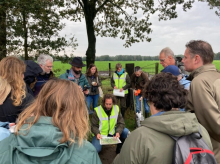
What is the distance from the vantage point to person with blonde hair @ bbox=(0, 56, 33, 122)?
77.2 inches

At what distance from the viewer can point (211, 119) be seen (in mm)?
1655

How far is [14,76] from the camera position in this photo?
2.12 meters

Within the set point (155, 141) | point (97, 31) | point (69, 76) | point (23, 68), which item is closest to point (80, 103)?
point (155, 141)

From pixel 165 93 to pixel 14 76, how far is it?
5.67ft

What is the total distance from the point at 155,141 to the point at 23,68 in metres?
1.87

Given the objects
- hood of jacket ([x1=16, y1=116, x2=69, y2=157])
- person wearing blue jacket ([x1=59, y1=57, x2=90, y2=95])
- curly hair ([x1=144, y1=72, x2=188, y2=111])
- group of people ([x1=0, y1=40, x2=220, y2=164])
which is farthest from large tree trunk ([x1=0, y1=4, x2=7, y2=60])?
curly hair ([x1=144, y1=72, x2=188, y2=111])

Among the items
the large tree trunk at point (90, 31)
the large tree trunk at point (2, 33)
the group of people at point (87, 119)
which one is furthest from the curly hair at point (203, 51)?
the large tree trunk at point (90, 31)

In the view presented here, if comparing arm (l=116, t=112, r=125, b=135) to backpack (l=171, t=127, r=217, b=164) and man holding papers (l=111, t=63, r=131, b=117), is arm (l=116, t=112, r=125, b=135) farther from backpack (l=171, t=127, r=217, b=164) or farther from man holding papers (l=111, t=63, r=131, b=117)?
backpack (l=171, t=127, r=217, b=164)

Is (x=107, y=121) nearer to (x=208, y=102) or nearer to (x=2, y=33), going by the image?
(x=208, y=102)

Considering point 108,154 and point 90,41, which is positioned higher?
point 90,41

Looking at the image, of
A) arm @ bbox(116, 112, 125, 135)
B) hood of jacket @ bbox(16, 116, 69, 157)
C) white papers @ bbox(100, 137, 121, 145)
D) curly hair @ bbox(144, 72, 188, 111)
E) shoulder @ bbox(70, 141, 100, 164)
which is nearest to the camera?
hood of jacket @ bbox(16, 116, 69, 157)

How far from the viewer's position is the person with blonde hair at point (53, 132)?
3.40ft

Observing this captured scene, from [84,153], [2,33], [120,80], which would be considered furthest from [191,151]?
[2,33]

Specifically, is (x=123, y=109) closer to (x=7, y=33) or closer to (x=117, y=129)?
(x=117, y=129)
